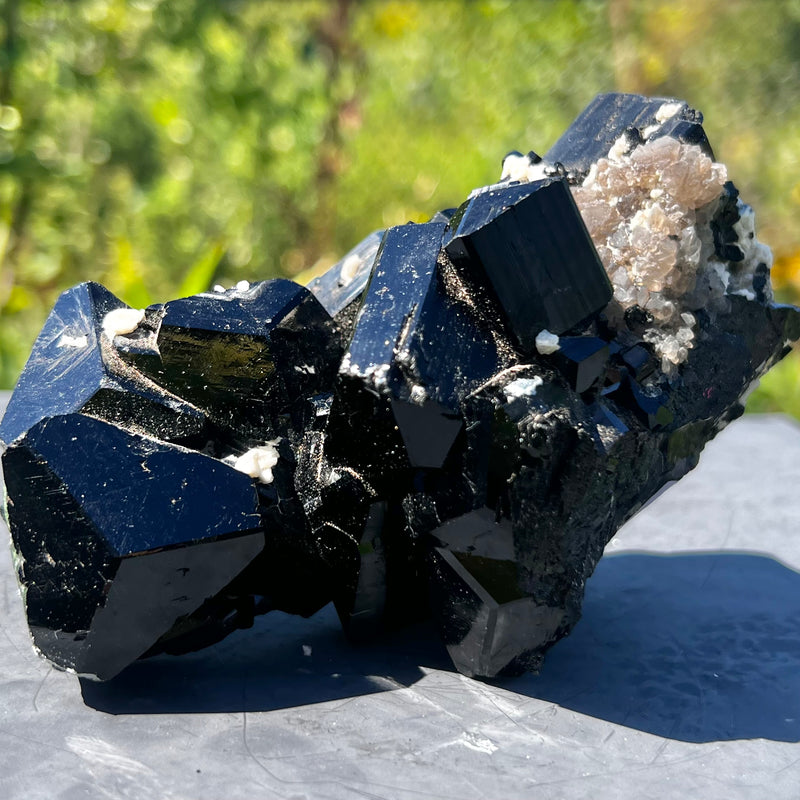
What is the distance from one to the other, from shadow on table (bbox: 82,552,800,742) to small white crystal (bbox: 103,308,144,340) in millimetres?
526

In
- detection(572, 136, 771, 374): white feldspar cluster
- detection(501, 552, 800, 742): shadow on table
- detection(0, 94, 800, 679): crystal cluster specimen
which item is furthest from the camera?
detection(572, 136, 771, 374): white feldspar cluster

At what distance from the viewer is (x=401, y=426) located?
1.48 m

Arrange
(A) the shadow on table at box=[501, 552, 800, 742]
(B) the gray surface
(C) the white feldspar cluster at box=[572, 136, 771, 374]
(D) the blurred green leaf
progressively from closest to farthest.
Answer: (B) the gray surface
(A) the shadow on table at box=[501, 552, 800, 742]
(C) the white feldspar cluster at box=[572, 136, 771, 374]
(D) the blurred green leaf

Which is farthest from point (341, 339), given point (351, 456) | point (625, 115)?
point (625, 115)

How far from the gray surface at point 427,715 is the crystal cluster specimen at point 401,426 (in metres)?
0.07

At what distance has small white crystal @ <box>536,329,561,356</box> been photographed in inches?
60.0

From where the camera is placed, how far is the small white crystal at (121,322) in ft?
5.35

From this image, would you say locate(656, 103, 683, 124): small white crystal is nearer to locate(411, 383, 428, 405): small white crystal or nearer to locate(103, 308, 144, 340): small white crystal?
locate(411, 383, 428, 405): small white crystal

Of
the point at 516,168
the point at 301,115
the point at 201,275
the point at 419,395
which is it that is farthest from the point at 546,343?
the point at 301,115

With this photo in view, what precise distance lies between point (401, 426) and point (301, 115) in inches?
187

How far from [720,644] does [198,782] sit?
938 millimetres

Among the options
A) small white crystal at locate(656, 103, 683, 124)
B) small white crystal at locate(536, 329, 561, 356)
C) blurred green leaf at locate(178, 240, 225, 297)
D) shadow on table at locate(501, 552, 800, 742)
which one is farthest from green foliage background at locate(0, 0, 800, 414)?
small white crystal at locate(536, 329, 561, 356)

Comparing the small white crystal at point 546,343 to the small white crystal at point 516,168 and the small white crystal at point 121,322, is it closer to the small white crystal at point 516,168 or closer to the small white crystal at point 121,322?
the small white crystal at point 516,168

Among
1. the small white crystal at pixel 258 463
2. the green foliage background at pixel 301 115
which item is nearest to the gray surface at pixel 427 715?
the small white crystal at pixel 258 463
